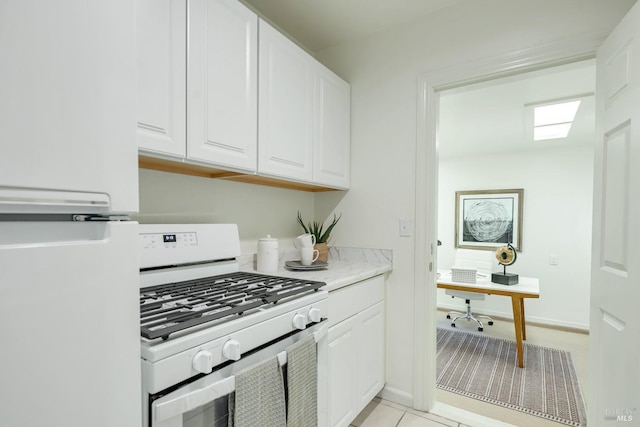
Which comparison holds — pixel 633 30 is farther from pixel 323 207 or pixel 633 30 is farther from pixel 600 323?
pixel 323 207

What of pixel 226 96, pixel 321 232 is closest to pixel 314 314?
pixel 226 96

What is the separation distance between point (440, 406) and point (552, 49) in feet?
7.17

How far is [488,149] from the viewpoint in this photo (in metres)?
4.24

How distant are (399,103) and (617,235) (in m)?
1.34

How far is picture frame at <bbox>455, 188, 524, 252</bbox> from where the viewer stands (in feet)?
14.0

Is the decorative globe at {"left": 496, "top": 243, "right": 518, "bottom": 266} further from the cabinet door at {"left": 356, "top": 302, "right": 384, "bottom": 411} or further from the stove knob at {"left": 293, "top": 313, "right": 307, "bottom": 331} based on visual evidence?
the stove knob at {"left": 293, "top": 313, "right": 307, "bottom": 331}

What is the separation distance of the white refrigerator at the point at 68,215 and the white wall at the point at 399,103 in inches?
66.5

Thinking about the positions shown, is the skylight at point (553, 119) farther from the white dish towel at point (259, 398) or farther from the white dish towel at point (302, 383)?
the white dish towel at point (259, 398)

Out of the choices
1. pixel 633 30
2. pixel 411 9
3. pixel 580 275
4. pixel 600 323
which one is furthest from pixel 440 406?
pixel 580 275

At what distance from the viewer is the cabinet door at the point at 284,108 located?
1.53 meters

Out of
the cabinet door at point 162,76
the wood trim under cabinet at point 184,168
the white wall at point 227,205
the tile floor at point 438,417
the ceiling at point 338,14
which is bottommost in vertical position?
the tile floor at point 438,417

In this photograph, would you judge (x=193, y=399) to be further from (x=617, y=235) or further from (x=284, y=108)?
(x=617, y=235)

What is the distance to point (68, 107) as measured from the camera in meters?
0.51

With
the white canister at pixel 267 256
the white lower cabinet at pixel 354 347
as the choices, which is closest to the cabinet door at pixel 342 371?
the white lower cabinet at pixel 354 347
